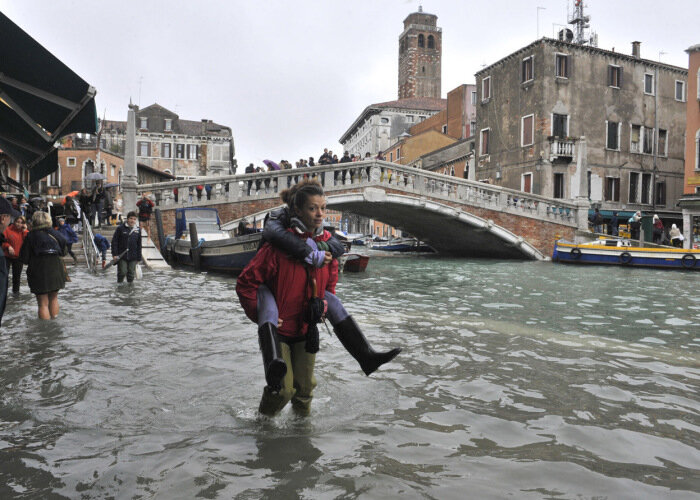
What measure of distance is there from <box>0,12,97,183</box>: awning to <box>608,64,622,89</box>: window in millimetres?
26365

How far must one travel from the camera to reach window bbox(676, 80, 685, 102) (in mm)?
28109

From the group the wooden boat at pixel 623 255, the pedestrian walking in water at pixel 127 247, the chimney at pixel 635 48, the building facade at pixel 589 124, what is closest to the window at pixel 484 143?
the building facade at pixel 589 124

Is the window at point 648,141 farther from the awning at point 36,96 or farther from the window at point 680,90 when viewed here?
the awning at point 36,96

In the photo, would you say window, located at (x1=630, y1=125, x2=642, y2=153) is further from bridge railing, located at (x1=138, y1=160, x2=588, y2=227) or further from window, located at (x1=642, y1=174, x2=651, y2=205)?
bridge railing, located at (x1=138, y1=160, x2=588, y2=227)

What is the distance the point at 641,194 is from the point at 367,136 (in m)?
31.3

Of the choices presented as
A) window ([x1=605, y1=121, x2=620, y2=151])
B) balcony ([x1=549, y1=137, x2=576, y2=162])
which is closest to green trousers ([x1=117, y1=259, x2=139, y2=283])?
balcony ([x1=549, y1=137, x2=576, y2=162])

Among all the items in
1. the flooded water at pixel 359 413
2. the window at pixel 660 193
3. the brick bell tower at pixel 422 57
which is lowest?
the flooded water at pixel 359 413

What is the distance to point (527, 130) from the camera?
26203 mm

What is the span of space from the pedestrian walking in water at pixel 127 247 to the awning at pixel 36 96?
408cm

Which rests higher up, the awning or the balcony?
the balcony

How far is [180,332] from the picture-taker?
19.9 ft

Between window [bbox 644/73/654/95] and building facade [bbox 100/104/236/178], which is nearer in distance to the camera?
window [bbox 644/73/654/95]

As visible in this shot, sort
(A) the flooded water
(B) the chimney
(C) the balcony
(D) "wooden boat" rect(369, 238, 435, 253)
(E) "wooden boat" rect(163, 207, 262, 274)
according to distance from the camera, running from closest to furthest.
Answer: (A) the flooded water
(E) "wooden boat" rect(163, 207, 262, 274)
(C) the balcony
(B) the chimney
(D) "wooden boat" rect(369, 238, 435, 253)

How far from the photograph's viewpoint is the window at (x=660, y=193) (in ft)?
90.0
